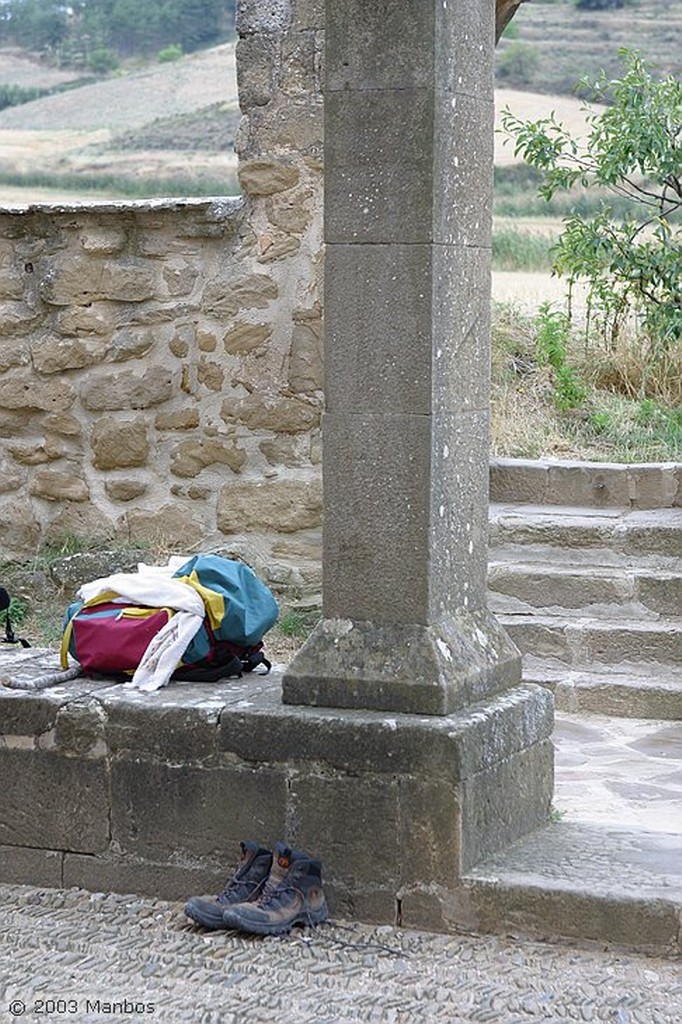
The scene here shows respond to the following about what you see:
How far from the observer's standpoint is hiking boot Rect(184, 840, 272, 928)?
435cm

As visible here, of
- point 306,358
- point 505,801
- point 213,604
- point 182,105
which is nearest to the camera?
point 505,801

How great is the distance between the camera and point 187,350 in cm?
743

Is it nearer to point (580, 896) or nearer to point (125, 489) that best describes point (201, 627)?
point (580, 896)

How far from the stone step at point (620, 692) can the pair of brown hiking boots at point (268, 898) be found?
104 inches

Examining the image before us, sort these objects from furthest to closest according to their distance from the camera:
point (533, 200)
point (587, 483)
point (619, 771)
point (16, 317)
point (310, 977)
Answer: point (533, 200)
point (587, 483)
point (16, 317)
point (619, 771)
point (310, 977)

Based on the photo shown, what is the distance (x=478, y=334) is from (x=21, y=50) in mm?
42407

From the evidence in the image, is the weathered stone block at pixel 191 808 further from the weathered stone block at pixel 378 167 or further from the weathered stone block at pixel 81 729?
the weathered stone block at pixel 378 167

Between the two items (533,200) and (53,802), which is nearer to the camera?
(53,802)

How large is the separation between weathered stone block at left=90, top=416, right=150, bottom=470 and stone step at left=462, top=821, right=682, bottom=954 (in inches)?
136

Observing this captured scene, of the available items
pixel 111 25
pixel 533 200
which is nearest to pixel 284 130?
pixel 533 200

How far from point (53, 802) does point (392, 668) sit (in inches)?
40.9

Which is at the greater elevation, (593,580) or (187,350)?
(187,350)

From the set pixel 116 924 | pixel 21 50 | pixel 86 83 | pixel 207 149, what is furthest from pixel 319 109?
pixel 21 50

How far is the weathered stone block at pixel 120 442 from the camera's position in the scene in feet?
24.7
